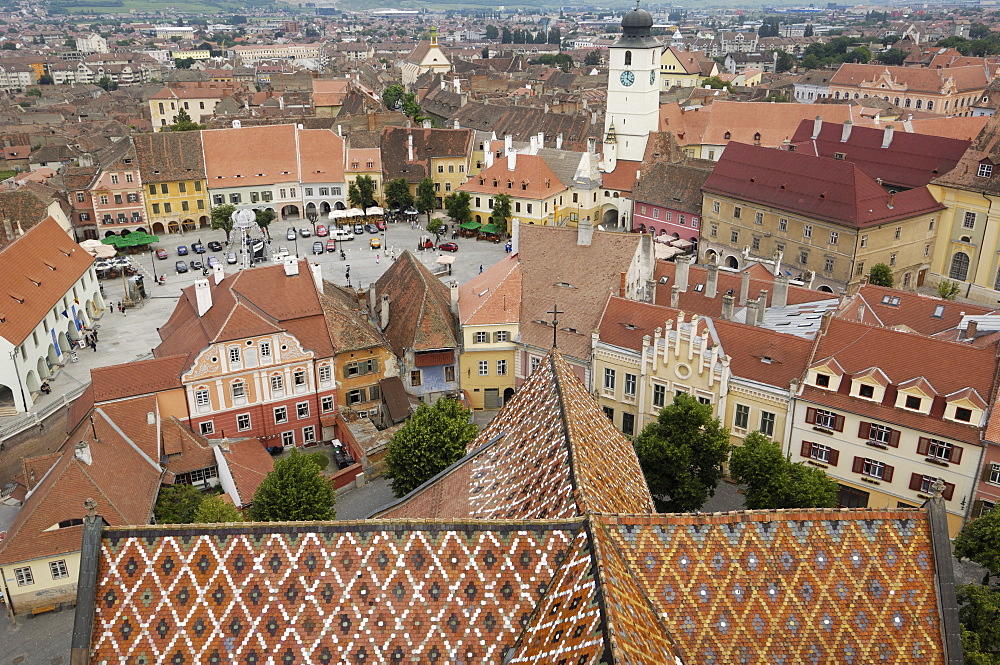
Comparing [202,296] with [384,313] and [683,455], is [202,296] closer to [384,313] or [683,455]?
[384,313]

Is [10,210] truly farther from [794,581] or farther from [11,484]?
[794,581]

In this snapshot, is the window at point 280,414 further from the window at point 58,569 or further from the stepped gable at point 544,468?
the stepped gable at point 544,468

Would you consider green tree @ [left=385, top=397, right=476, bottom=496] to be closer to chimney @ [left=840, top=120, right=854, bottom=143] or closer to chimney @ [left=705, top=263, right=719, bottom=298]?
chimney @ [left=705, top=263, right=719, bottom=298]

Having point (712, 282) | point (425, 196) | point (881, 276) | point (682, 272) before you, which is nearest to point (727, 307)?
point (712, 282)

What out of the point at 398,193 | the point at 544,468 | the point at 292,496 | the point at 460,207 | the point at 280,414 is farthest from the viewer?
the point at 398,193

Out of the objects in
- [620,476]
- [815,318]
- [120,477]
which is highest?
[620,476]

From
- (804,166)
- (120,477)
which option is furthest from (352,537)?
(804,166)

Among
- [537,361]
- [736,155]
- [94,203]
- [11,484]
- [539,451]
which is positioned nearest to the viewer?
[539,451]
